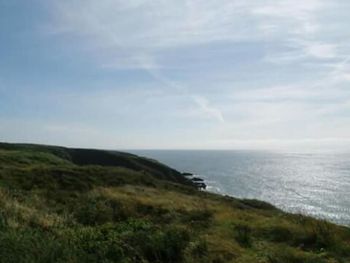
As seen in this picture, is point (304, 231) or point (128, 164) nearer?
point (304, 231)

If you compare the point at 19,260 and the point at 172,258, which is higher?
the point at 19,260

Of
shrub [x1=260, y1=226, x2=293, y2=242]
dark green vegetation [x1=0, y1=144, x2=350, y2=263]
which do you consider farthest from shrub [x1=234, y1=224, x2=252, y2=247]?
shrub [x1=260, y1=226, x2=293, y2=242]

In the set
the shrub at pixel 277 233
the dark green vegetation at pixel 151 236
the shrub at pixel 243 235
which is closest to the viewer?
the dark green vegetation at pixel 151 236

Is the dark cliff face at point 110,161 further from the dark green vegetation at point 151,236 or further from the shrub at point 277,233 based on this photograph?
the shrub at point 277,233

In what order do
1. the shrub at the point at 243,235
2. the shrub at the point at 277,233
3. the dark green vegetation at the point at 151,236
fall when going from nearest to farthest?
the dark green vegetation at the point at 151,236, the shrub at the point at 243,235, the shrub at the point at 277,233

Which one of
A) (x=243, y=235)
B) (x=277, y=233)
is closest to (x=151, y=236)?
(x=243, y=235)

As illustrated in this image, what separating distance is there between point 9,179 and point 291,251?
1993 centimetres

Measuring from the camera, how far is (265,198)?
8812cm

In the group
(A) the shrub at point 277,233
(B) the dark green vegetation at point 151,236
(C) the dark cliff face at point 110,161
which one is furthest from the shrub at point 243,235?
(C) the dark cliff face at point 110,161

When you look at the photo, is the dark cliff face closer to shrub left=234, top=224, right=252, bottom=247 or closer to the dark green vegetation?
the dark green vegetation

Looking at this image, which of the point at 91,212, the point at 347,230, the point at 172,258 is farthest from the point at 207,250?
the point at 91,212

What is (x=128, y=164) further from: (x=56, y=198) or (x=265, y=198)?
(x=56, y=198)

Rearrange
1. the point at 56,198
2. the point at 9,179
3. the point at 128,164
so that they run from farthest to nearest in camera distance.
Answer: the point at 128,164 < the point at 9,179 < the point at 56,198

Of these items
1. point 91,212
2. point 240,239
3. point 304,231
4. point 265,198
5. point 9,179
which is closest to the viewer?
point 240,239
